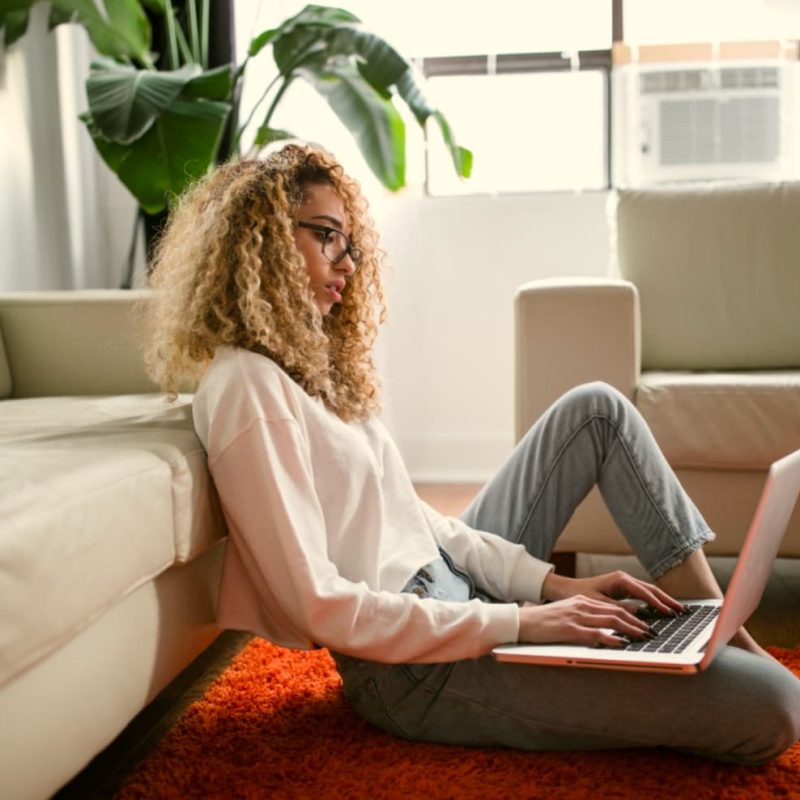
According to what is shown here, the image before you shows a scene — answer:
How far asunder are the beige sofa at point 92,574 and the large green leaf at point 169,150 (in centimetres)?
108

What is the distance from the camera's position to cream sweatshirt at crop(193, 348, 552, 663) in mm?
1120

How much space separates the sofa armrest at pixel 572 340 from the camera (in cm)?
209

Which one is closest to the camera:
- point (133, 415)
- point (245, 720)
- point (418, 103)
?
point (245, 720)

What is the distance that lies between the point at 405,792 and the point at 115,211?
2.73 m

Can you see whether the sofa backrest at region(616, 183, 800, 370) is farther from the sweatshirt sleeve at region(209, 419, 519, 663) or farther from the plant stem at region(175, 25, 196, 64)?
the sweatshirt sleeve at region(209, 419, 519, 663)

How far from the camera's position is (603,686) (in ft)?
3.84

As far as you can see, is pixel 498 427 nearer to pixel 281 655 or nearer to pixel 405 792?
pixel 281 655

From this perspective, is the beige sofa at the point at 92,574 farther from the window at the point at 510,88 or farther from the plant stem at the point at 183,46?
the window at the point at 510,88

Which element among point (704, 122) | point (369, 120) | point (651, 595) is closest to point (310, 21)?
point (369, 120)

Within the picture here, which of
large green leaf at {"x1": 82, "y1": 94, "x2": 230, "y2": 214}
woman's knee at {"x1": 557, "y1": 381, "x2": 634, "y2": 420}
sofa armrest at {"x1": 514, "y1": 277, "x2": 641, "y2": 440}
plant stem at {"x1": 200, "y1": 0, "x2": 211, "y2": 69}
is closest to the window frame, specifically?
plant stem at {"x1": 200, "y1": 0, "x2": 211, "y2": 69}

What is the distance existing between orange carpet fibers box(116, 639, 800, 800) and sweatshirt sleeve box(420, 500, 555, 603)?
8.7 inches

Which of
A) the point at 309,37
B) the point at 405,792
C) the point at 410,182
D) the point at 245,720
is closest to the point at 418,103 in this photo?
the point at 309,37

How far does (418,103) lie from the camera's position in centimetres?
271

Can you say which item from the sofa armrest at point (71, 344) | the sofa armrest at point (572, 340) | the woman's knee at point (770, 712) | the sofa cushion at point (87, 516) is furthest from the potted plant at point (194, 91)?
the woman's knee at point (770, 712)
